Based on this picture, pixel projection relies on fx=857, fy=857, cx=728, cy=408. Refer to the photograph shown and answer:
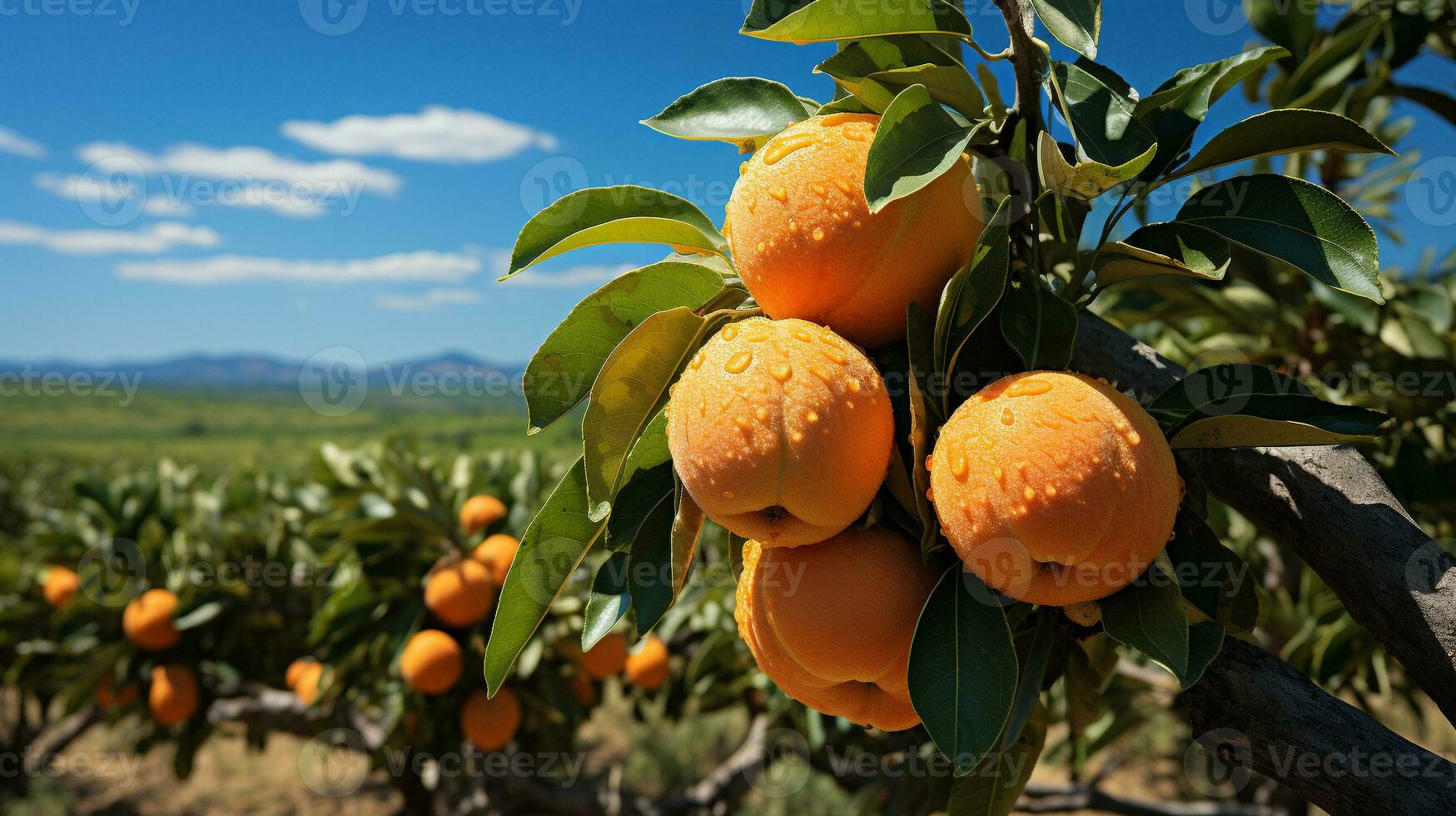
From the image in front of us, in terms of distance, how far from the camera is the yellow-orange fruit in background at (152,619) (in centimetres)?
314

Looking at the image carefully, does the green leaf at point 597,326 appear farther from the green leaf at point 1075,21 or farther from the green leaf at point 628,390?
the green leaf at point 1075,21

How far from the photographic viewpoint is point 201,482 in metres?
5.13

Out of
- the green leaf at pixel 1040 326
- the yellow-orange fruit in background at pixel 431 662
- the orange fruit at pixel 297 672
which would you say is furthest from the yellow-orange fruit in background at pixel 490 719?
the green leaf at pixel 1040 326

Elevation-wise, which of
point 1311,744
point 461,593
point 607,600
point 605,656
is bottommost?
point 605,656

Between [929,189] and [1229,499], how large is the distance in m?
0.51

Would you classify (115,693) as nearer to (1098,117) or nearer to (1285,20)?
(1098,117)

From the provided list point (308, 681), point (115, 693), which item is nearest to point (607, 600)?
point (308, 681)

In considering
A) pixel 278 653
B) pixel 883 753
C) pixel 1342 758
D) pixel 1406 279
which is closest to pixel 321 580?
pixel 278 653

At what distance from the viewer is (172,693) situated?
3225mm

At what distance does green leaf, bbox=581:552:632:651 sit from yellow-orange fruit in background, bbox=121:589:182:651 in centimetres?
293

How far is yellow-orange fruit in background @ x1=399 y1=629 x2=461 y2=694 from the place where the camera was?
95.7 inches

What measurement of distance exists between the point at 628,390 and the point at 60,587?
3.93 m

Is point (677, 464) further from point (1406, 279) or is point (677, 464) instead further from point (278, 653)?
point (278, 653)

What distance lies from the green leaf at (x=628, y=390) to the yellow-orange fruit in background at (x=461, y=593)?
182cm
